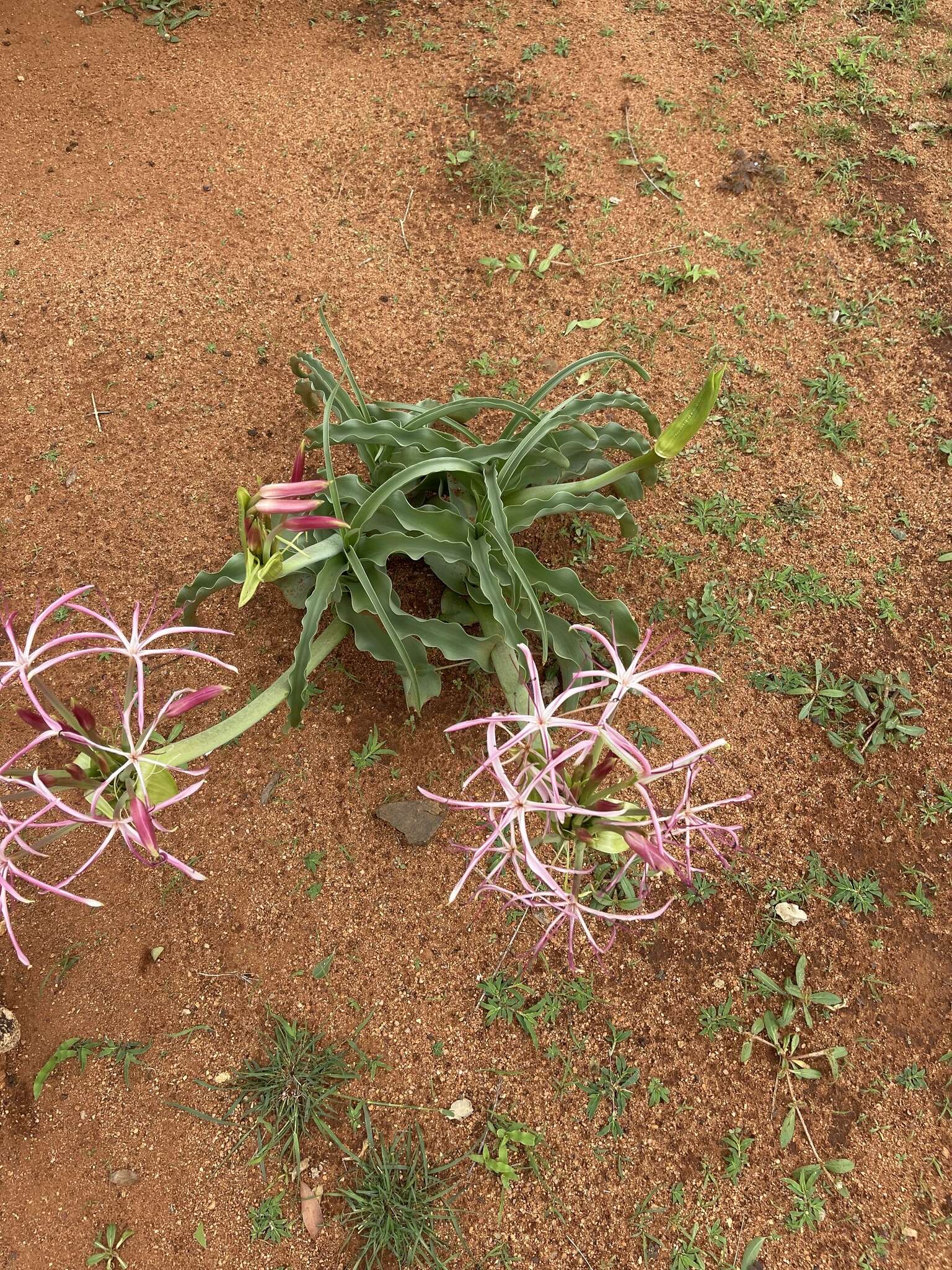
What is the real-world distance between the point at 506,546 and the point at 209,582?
68 centimetres

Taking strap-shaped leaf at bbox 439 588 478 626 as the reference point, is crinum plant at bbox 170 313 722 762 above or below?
above

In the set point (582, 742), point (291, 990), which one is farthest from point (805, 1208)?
point (582, 742)

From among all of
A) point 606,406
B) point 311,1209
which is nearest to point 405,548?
point 606,406

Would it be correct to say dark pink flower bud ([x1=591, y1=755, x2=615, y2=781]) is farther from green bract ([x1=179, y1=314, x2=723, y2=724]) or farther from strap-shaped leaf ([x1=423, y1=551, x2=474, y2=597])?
strap-shaped leaf ([x1=423, y1=551, x2=474, y2=597])

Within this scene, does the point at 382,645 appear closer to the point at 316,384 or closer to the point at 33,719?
the point at 316,384

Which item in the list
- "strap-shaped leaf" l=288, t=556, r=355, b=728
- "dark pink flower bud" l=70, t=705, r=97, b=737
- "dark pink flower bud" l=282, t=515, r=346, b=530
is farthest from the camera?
"strap-shaped leaf" l=288, t=556, r=355, b=728

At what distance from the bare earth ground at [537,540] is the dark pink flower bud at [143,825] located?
0.90 metres

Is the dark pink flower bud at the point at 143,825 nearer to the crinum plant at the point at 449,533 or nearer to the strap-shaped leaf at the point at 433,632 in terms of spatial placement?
the crinum plant at the point at 449,533

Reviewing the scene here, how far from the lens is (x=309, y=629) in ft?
5.80

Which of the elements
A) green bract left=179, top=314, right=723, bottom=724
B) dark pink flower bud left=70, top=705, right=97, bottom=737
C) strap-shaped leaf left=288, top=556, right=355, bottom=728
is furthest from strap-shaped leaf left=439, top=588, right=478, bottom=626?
dark pink flower bud left=70, top=705, right=97, bottom=737

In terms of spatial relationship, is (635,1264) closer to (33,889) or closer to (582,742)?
(582,742)

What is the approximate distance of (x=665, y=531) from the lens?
2.57 m

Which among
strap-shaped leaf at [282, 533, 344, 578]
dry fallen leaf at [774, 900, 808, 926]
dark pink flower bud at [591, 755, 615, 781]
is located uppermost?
dark pink flower bud at [591, 755, 615, 781]

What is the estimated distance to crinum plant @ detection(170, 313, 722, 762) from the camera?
1.85 m
